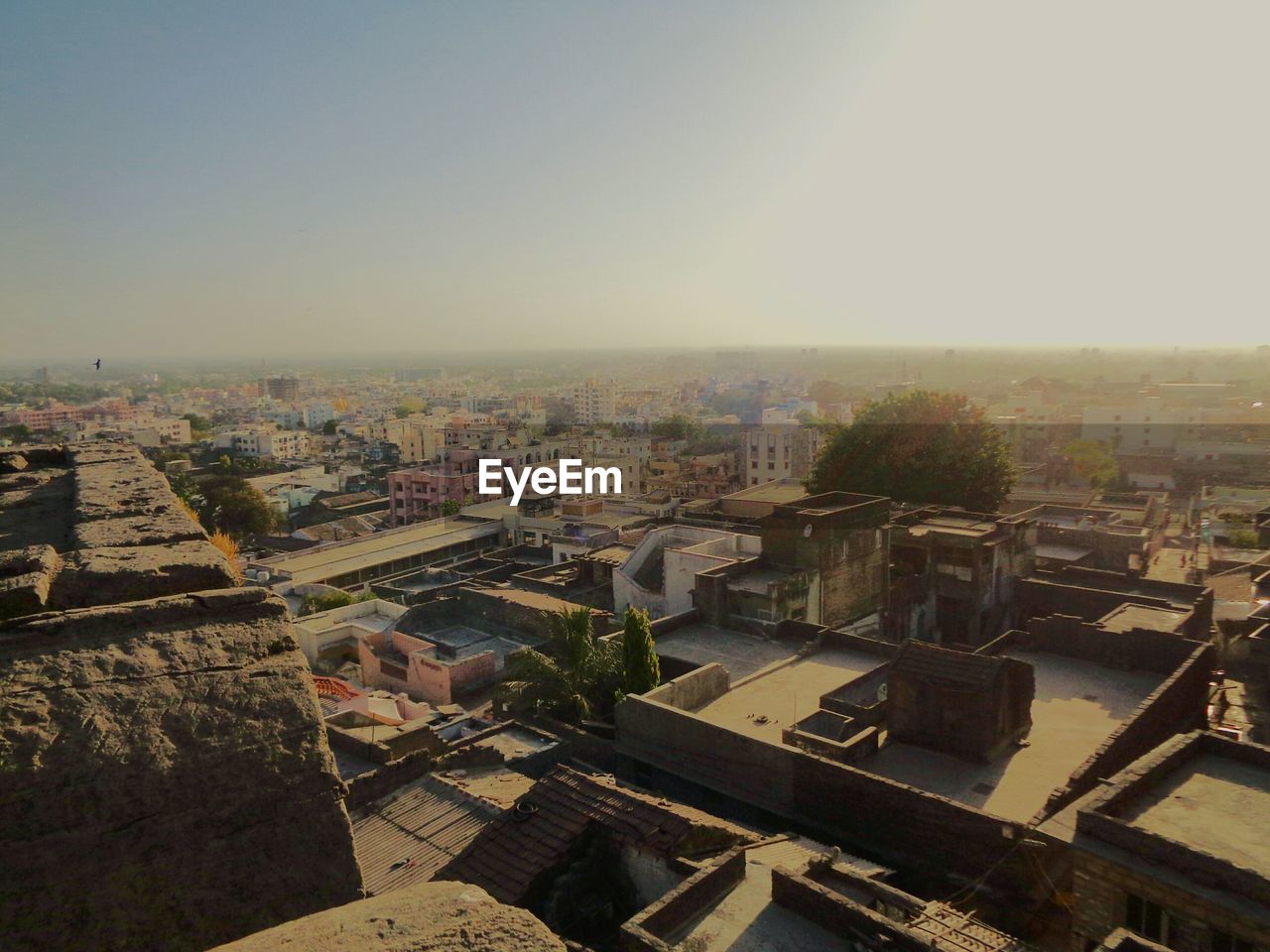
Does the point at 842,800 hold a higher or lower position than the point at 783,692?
higher

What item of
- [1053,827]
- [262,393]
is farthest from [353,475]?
[262,393]

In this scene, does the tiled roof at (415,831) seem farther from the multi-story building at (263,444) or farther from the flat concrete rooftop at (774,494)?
the multi-story building at (263,444)

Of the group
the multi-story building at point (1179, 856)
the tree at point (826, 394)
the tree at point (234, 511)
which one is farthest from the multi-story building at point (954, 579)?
the tree at point (826, 394)

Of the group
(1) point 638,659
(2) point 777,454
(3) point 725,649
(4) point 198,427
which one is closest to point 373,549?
(3) point 725,649

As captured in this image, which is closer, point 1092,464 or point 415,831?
point 415,831

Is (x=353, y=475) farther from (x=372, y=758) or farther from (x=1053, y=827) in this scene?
(x=1053, y=827)

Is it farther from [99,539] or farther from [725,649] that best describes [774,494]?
[99,539]

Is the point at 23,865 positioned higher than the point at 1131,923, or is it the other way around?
the point at 23,865
